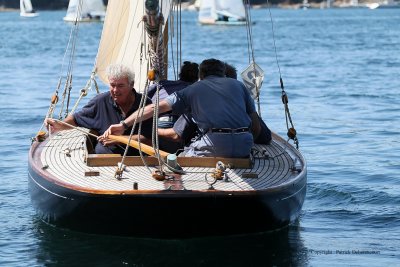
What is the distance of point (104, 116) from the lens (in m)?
10.3

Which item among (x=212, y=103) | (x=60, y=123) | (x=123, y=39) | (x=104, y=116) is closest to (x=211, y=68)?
(x=212, y=103)

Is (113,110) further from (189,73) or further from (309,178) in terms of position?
(309,178)

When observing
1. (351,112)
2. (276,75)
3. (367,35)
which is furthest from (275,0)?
(351,112)

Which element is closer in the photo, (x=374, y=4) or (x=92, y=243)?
(x=92, y=243)

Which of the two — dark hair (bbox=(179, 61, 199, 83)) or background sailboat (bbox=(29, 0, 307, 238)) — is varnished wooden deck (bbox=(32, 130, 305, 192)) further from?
dark hair (bbox=(179, 61, 199, 83))

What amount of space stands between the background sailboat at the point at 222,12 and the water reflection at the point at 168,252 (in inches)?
1944

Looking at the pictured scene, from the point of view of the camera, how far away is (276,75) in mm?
31047

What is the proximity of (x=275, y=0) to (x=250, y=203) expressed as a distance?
398 ft

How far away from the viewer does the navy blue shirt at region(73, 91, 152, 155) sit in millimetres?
10094

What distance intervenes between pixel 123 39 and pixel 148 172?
3817mm

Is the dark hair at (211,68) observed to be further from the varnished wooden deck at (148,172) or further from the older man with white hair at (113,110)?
the varnished wooden deck at (148,172)

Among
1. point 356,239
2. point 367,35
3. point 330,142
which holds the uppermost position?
point 356,239

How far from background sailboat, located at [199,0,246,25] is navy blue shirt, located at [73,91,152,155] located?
48716 mm

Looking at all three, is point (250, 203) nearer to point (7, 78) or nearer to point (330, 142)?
point (330, 142)
